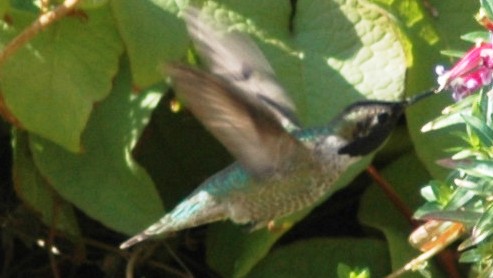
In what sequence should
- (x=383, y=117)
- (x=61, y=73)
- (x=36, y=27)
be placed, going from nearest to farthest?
1. (x=383, y=117)
2. (x=36, y=27)
3. (x=61, y=73)

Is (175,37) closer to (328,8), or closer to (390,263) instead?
(328,8)

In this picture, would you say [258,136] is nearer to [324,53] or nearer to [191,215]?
[191,215]

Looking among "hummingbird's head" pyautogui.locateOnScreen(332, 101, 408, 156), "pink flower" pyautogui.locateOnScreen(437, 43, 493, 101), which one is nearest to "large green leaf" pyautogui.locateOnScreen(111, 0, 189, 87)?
"hummingbird's head" pyautogui.locateOnScreen(332, 101, 408, 156)

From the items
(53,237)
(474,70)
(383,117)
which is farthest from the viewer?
(53,237)

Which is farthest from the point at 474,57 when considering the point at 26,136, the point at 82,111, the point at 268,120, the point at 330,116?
the point at 26,136

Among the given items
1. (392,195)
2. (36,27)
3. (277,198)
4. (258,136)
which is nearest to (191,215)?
(277,198)

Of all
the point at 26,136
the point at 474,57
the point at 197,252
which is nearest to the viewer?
the point at 474,57
